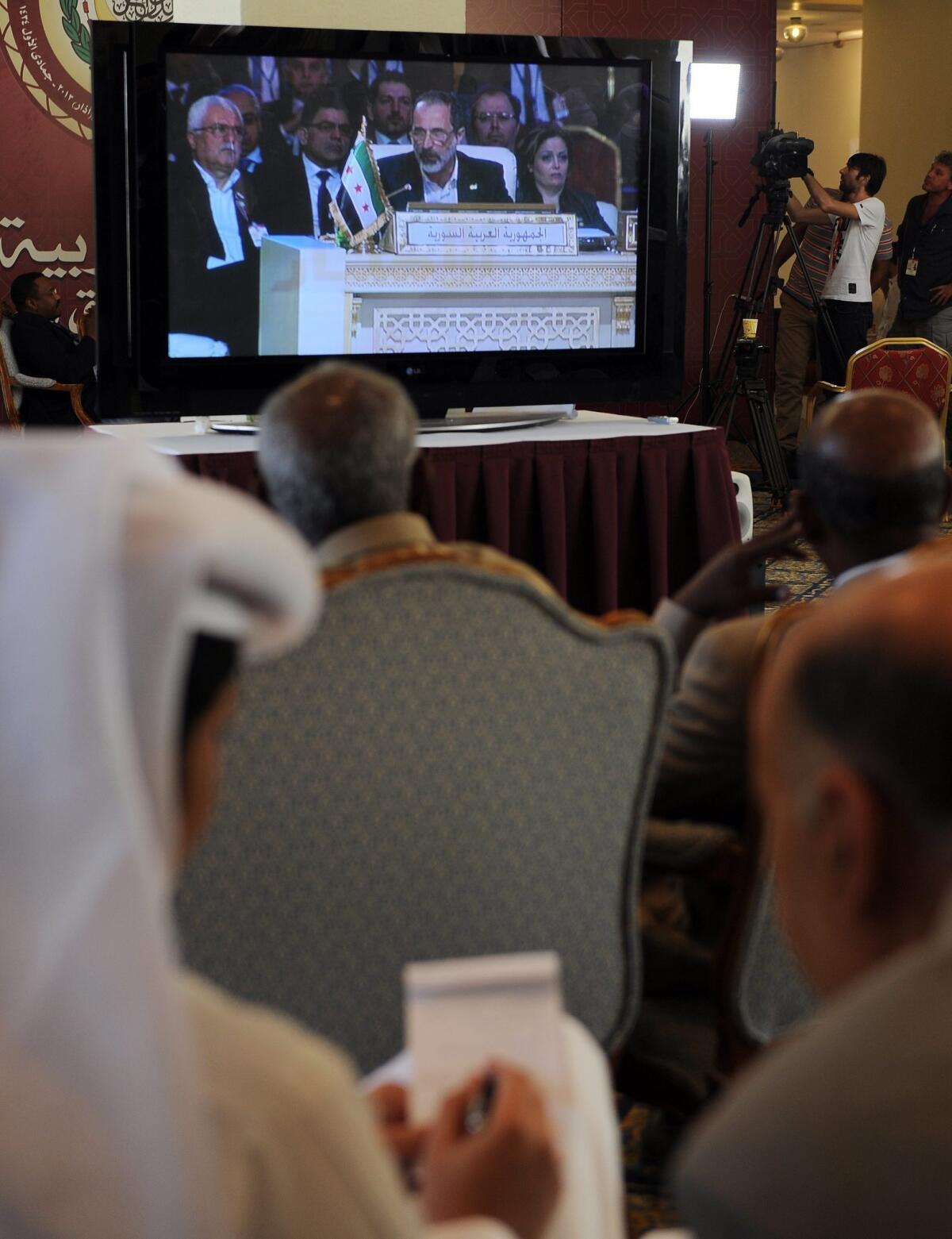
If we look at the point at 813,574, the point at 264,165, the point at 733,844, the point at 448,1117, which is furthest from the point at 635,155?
the point at 448,1117

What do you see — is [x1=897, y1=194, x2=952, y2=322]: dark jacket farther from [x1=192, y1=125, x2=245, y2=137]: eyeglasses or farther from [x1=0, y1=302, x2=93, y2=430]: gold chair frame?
[x1=192, y1=125, x2=245, y2=137]: eyeglasses

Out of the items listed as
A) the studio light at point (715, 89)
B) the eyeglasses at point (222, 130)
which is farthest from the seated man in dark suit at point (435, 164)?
the studio light at point (715, 89)

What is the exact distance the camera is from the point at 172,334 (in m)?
3.66

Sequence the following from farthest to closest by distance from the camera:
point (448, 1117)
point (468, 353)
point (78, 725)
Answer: point (468, 353)
point (448, 1117)
point (78, 725)

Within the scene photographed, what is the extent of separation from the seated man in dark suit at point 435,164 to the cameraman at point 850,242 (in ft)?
14.1

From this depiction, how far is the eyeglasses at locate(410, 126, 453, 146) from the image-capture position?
3773mm

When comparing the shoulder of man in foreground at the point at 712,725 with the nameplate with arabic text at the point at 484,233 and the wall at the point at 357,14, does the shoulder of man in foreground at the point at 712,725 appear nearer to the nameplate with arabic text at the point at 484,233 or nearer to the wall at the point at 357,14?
the nameplate with arabic text at the point at 484,233

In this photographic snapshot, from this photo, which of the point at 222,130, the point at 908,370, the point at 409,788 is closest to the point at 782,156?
the point at 908,370

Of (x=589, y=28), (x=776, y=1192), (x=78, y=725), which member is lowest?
(x=776, y=1192)

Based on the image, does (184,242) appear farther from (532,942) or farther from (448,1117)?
(448,1117)

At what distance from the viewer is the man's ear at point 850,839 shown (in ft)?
2.20

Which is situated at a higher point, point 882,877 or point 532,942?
point 882,877

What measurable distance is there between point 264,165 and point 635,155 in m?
1.05

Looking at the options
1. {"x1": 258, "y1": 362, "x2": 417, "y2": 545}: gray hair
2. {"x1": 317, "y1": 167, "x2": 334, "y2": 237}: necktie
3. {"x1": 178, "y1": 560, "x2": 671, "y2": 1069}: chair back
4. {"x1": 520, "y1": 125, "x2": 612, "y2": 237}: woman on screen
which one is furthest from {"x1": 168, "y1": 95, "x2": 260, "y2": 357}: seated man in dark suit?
{"x1": 178, "y1": 560, "x2": 671, "y2": 1069}: chair back
